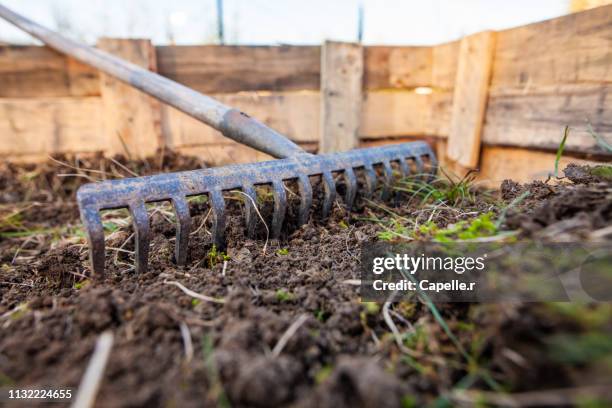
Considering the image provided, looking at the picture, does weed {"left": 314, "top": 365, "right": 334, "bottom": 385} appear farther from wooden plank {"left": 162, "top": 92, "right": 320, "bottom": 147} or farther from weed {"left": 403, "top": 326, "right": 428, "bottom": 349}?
wooden plank {"left": 162, "top": 92, "right": 320, "bottom": 147}

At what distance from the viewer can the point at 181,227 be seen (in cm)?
148

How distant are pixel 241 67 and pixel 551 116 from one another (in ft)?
6.52

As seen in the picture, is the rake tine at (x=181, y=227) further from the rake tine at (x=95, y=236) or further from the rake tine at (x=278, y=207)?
the rake tine at (x=278, y=207)

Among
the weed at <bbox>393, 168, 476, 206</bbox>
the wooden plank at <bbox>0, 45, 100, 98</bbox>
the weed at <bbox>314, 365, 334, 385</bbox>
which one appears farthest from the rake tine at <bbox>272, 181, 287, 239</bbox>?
the wooden plank at <bbox>0, 45, 100, 98</bbox>

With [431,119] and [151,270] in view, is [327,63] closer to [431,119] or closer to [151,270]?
[431,119]

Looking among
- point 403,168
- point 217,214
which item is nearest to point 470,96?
point 403,168

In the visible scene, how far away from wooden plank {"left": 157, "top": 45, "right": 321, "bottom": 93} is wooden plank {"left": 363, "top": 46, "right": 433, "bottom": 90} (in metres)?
0.41

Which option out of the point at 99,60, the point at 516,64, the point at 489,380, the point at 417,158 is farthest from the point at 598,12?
the point at 99,60

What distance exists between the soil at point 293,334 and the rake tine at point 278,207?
0.19m

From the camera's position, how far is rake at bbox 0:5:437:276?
4.55 ft

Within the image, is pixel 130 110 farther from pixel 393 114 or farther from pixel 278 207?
pixel 393 114

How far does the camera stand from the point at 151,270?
1.45 metres

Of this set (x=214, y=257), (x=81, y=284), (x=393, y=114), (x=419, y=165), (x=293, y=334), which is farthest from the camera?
(x=393, y=114)

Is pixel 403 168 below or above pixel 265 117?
below
